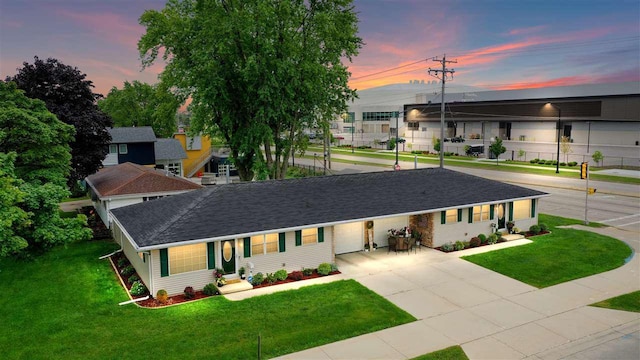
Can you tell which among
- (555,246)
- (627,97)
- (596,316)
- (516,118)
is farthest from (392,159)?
(596,316)

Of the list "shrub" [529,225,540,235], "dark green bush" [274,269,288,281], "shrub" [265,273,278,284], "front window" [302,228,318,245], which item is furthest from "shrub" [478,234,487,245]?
"shrub" [265,273,278,284]

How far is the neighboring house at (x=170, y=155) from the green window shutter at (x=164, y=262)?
123 ft

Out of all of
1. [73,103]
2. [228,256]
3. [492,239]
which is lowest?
[492,239]

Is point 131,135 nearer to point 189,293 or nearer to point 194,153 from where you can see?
point 194,153

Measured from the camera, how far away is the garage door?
2559 centimetres

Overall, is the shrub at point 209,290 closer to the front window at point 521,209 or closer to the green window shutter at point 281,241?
the green window shutter at point 281,241

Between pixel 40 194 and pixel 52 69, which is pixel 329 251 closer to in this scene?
pixel 40 194

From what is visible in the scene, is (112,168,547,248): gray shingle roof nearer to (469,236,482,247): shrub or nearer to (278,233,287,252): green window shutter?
(278,233,287,252): green window shutter

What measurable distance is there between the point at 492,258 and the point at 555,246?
479 centimetres

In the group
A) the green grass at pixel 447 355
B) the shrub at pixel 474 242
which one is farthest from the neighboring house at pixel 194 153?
the green grass at pixel 447 355

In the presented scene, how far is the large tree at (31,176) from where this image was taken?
51.5ft

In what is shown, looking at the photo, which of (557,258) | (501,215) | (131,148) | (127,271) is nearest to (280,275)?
(127,271)

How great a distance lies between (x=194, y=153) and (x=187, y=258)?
1752 inches

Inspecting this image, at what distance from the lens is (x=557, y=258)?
24.3 m
